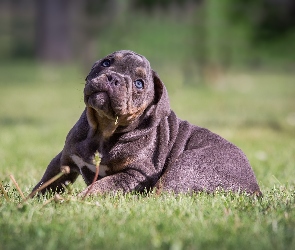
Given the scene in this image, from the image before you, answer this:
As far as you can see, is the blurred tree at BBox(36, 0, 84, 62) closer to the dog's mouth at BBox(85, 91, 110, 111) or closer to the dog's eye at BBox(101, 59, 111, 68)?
the dog's eye at BBox(101, 59, 111, 68)

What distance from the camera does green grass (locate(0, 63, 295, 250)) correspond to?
11.8 ft

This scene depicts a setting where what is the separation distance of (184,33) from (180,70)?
1.47m

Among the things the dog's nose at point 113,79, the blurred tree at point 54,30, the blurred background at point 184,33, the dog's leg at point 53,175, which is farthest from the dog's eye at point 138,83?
the blurred tree at point 54,30

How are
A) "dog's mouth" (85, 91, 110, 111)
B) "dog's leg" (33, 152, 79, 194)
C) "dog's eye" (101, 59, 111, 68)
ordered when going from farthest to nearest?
"dog's leg" (33, 152, 79, 194), "dog's eye" (101, 59, 111, 68), "dog's mouth" (85, 91, 110, 111)

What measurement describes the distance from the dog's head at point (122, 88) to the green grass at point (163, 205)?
1.72ft

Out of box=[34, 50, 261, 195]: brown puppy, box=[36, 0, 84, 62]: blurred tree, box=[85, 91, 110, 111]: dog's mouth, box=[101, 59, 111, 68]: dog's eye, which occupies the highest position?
box=[101, 59, 111, 68]: dog's eye

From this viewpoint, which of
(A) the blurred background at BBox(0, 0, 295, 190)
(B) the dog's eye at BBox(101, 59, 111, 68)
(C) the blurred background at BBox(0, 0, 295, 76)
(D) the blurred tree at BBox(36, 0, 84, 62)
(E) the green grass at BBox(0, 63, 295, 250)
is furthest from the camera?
(D) the blurred tree at BBox(36, 0, 84, 62)

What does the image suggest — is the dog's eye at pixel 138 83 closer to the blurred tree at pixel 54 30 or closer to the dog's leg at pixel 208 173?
the dog's leg at pixel 208 173

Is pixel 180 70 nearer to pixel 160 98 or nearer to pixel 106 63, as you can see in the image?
pixel 160 98

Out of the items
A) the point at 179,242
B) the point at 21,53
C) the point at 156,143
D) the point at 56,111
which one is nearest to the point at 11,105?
the point at 56,111

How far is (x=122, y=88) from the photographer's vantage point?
4551 millimetres

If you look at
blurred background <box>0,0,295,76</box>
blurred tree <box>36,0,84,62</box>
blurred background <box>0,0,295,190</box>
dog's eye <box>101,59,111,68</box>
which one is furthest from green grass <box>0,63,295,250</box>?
blurred tree <box>36,0,84,62</box>

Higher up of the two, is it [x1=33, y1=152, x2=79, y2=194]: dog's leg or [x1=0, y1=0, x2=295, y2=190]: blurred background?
[x1=33, y1=152, x2=79, y2=194]: dog's leg

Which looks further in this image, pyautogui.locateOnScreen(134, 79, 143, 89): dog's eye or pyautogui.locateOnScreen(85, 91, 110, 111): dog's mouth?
pyautogui.locateOnScreen(134, 79, 143, 89): dog's eye
